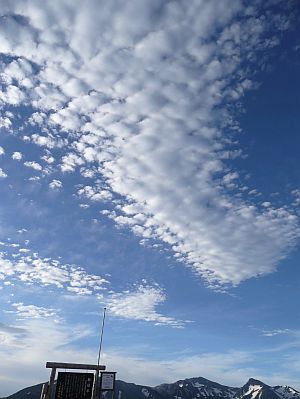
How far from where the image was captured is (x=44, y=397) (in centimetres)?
2545

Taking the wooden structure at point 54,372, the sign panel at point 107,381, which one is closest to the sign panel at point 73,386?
the wooden structure at point 54,372

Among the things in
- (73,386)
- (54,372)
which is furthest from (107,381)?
(54,372)

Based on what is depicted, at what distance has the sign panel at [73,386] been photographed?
25438 millimetres

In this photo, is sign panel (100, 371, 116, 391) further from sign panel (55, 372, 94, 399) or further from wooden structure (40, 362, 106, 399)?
sign panel (55, 372, 94, 399)

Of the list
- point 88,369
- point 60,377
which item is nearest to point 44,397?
point 60,377

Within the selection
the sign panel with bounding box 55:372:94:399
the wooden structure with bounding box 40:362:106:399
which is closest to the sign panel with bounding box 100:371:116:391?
the wooden structure with bounding box 40:362:106:399

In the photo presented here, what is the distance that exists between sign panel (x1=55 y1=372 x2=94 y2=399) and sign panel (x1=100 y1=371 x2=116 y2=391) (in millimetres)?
859

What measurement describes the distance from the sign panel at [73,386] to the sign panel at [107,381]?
859mm

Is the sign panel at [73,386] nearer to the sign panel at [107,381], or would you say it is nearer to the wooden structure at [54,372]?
the wooden structure at [54,372]

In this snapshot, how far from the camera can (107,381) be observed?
26.3 m

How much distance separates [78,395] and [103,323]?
25.5 ft

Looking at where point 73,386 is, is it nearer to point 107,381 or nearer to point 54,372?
point 54,372

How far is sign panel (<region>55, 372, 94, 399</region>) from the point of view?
83.5 feet

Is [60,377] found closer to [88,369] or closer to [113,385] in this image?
[88,369]
